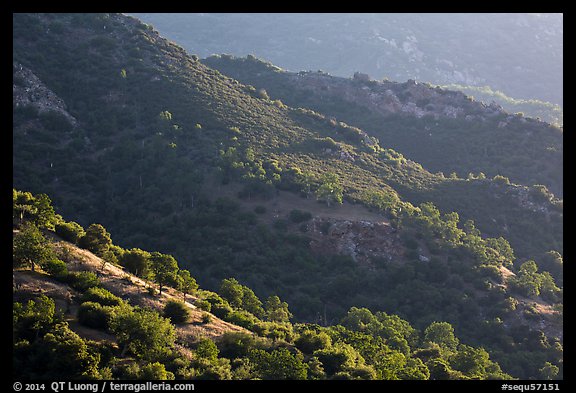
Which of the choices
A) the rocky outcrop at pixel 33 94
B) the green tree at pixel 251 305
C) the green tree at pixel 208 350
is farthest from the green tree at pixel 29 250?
the rocky outcrop at pixel 33 94

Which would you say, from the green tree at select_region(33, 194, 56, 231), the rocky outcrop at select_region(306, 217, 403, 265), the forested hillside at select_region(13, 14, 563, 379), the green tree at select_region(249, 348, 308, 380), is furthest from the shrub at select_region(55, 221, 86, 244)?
the rocky outcrop at select_region(306, 217, 403, 265)

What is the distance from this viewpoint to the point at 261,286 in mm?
61656

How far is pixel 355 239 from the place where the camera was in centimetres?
7225

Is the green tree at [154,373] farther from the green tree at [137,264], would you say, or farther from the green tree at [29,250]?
the green tree at [137,264]

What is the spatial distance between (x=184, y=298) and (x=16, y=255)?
12661 millimetres

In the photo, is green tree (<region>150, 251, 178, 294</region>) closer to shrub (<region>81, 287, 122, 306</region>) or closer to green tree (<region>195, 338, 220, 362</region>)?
shrub (<region>81, 287, 122, 306</region>)

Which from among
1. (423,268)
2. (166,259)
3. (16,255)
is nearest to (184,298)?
(166,259)

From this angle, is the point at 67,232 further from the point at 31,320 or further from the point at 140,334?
the point at 140,334

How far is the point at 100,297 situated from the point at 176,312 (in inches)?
209

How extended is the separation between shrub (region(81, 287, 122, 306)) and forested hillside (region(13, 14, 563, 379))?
725 centimetres

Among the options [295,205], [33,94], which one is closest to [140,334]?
[295,205]

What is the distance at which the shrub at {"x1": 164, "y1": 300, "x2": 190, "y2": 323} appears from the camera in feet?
113

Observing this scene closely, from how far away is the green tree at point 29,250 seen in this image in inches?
1270

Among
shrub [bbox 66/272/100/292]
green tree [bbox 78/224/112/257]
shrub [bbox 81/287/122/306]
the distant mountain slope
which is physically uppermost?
the distant mountain slope
